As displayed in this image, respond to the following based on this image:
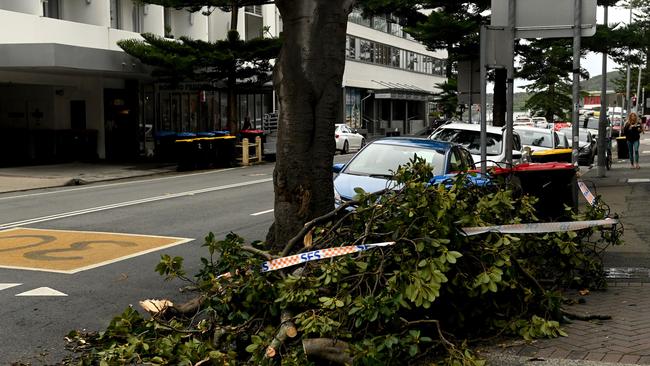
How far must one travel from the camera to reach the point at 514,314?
19.6ft

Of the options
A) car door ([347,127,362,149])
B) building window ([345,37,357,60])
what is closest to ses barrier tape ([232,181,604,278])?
car door ([347,127,362,149])

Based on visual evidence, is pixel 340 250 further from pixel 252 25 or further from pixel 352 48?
pixel 352 48

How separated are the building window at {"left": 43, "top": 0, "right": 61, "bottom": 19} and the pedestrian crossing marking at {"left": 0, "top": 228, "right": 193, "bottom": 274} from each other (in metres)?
18.9

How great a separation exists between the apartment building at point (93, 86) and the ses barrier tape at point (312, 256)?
16777mm

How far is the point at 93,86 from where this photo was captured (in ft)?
104

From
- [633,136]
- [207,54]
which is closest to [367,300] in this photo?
[633,136]

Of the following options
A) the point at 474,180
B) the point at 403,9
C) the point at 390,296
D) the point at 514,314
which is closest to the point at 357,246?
the point at 390,296

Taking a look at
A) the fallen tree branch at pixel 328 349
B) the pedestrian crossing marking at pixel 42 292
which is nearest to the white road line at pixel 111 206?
the pedestrian crossing marking at pixel 42 292

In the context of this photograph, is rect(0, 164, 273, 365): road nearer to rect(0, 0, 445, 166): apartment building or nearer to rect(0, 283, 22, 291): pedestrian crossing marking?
rect(0, 283, 22, 291): pedestrian crossing marking

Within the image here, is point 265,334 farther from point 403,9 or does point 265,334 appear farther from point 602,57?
point 602,57

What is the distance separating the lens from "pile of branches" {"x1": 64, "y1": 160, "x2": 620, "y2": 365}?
5.01 meters

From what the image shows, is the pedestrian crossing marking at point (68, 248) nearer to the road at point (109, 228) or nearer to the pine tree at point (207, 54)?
the road at point (109, 228)

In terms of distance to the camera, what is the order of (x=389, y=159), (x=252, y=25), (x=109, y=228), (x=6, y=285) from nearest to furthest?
1. (x=6, y=285)
2. (x=389, y=159)
3. (x=109, y=228)
4. (x=252, y=25)

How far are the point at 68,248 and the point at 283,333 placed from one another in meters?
5.94
